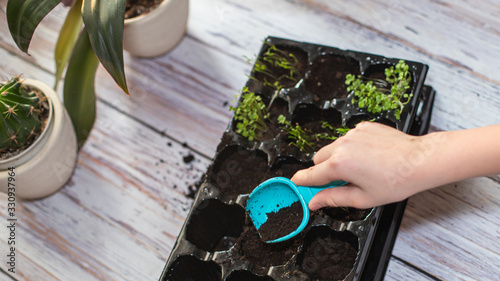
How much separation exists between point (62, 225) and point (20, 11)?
1.84 ft

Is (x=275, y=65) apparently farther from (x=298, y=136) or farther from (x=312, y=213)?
(x=312, y=213)

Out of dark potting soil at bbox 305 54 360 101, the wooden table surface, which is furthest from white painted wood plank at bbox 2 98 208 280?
dark potting soil at bbox 305 54 360 101

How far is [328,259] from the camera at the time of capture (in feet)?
2.93

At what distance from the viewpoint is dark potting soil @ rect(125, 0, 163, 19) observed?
3.70ft

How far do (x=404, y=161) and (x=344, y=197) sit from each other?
5.0 inches

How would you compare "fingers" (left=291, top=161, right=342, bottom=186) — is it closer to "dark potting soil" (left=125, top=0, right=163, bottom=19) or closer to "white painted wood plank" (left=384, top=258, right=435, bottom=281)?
"white painted wood plank" (left=384, top=258, right=435, bottom=281)

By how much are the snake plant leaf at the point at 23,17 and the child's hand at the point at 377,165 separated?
0.67 metres

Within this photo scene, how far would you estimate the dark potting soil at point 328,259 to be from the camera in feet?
2.86

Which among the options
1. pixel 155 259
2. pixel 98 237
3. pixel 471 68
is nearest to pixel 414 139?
pixel 471 68

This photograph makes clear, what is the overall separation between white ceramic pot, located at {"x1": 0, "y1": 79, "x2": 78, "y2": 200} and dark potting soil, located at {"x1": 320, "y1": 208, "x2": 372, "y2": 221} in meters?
0.64

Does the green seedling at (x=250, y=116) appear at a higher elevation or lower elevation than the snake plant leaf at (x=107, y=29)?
lower

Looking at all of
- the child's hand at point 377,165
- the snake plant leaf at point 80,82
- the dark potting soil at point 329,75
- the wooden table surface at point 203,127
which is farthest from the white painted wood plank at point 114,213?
the child's hand at point 377,165

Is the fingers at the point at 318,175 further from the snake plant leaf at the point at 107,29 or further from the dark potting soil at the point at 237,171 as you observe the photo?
the snake plant leaf at the point at 107,29

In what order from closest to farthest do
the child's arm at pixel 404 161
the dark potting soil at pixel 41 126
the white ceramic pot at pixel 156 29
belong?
the child's arm at pixel 404 161 < the dark potting soil at pixel 41 126 < the white ceramic pot at pixel 156 29
